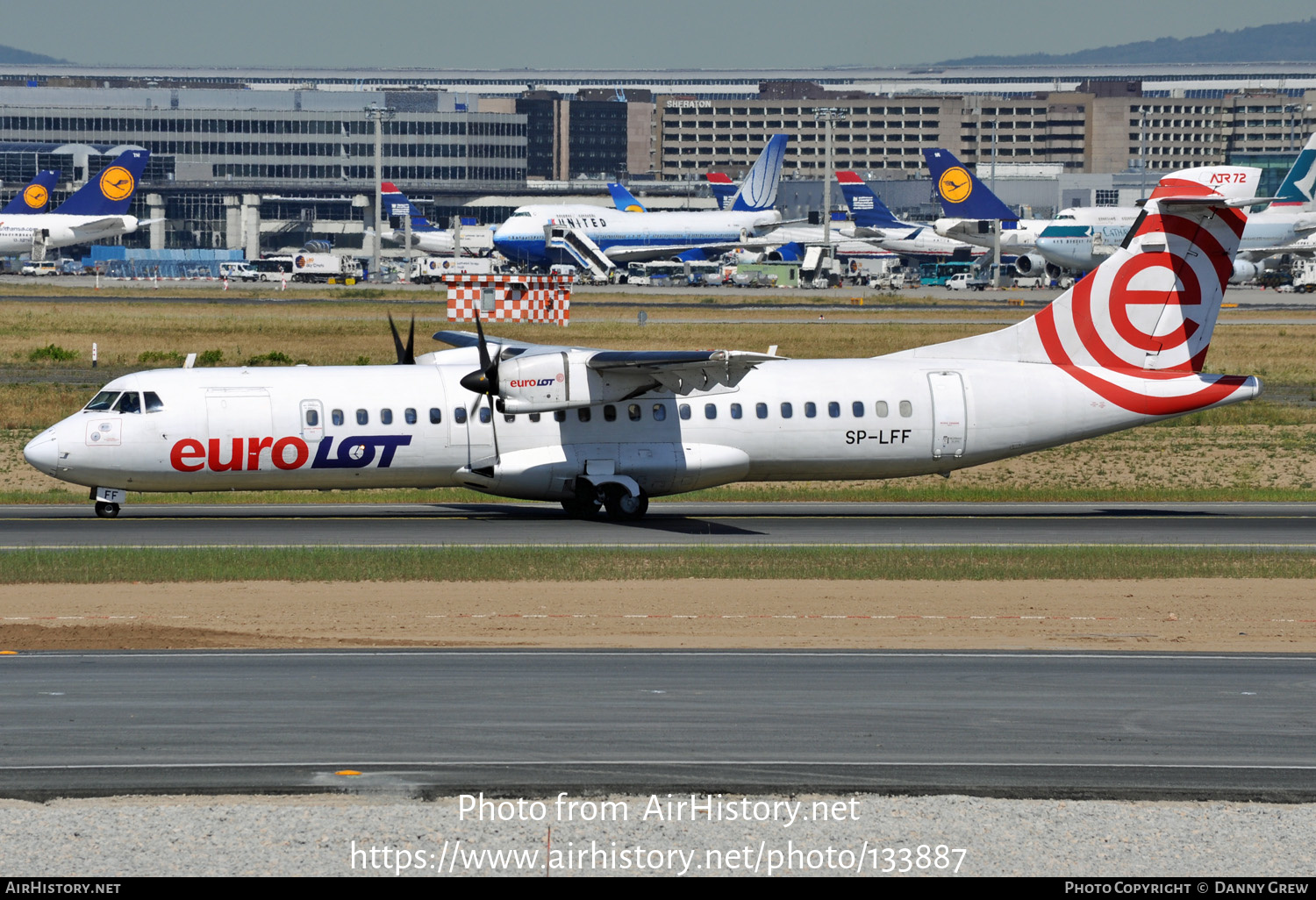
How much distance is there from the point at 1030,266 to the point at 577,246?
39.4 meters

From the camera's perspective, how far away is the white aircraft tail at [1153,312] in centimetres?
3177

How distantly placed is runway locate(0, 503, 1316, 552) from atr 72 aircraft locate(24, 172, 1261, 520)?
3.03ft

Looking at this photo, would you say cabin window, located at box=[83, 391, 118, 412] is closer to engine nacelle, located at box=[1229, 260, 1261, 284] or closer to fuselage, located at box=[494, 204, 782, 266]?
engine nacelle, located at box=[1229, 260, 1261, 284]

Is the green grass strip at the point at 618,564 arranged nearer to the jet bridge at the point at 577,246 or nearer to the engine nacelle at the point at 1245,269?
the engine nacelle at the point at 1245,269

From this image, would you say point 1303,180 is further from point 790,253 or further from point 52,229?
point 52,229

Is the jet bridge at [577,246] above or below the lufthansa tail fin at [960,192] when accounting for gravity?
below

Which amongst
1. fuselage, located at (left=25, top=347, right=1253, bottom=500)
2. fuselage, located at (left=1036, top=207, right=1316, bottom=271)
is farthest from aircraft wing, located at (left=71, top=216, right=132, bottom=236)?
fuselage, located at (left=25, top=347, right=1253, bottom=500)

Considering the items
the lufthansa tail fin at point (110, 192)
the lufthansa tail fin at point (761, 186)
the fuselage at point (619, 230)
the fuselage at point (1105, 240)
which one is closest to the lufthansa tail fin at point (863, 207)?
the lufthansa tail fin at point (761, 186)

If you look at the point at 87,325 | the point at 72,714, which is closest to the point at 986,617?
the point at 72,714

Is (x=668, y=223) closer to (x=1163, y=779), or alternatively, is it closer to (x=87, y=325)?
(x=87, y=325)

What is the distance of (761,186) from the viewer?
144375mm

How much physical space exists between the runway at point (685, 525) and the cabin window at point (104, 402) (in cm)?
231

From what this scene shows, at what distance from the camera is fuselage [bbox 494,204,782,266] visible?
135 m

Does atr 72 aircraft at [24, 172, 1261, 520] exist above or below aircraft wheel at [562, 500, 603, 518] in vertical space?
above
